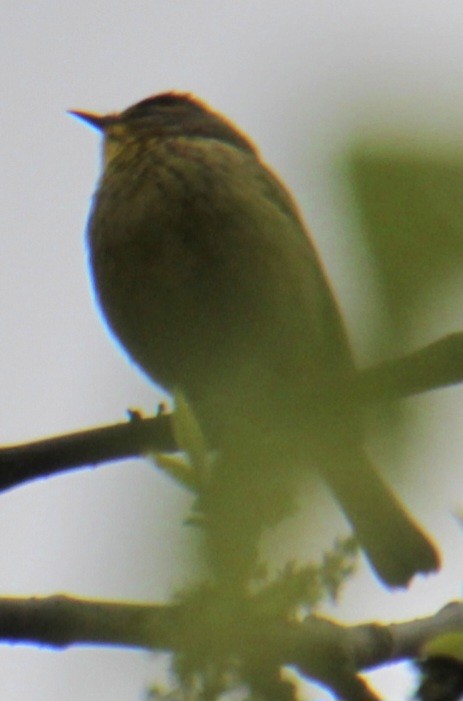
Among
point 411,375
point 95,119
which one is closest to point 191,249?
point 95,119

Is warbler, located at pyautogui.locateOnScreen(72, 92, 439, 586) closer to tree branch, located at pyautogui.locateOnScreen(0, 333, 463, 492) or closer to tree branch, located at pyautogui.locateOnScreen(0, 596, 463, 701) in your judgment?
tree branch, located at pyautogui.locateOnScreen(0, 333, 463, 492)

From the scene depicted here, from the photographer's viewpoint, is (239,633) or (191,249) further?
(191,249)

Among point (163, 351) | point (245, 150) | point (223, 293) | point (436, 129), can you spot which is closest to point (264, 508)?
point (436, 129)

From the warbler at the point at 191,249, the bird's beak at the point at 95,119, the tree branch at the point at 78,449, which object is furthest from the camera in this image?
the bird's beak at the point at 95,119

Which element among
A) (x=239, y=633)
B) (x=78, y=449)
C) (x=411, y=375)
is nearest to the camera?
(x=239, y=633)

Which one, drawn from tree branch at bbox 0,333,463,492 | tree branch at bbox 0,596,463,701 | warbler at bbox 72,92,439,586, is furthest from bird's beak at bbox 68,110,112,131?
tree branch at bbox 0,596,463,701

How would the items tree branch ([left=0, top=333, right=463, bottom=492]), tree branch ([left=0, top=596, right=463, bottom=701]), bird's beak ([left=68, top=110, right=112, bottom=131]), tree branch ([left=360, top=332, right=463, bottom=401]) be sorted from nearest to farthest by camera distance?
tree branch ([left=0, top=596, right=463, bottom=701]), tree branch ([left=360, top=332, right=463, bottom=401]), tree branch ([left=0, top=333, right=463, bottom=492]), bird's beak ([left=68, top=110, right=112, bottom=131])

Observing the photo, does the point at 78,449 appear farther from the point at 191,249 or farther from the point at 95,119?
the point at 95,119

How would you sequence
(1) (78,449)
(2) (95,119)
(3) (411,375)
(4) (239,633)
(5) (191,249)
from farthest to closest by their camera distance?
(2) (95,119), (5) (191,249), (1) (78,449), (3) (411,375), (4) (239,633)

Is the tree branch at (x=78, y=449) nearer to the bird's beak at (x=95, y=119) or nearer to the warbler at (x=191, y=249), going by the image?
the warbler at (x=191, y=249)

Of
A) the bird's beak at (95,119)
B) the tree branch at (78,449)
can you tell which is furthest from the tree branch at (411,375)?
the bird's beak at (95,119)

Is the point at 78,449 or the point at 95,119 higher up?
the point at 95,119
